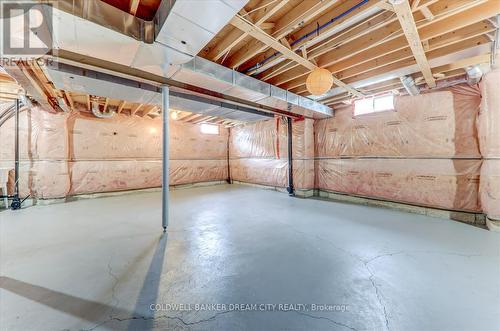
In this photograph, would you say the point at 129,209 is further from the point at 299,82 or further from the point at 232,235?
the point at 299,82

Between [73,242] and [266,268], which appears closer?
[266,268]

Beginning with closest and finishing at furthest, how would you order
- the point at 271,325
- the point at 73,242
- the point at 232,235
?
the point at 271,325
the point at 73,242
the point at 232,235

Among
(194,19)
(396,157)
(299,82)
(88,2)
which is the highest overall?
(299,82)

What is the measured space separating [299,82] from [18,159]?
6.12 meters

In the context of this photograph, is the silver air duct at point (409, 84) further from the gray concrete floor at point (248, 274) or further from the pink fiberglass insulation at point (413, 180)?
the gray concrete floor at point (248, 274)

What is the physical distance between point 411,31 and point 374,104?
8.05 ft

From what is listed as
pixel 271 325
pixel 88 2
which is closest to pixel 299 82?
pixel 88 2

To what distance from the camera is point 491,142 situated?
2.67 metres

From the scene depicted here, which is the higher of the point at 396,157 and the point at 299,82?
the point at 299,82

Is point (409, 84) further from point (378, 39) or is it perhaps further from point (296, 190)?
point (296, 190)

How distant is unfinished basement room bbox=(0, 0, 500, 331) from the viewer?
1.35 metres

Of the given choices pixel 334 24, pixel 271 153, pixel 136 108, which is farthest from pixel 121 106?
pixel 334 24

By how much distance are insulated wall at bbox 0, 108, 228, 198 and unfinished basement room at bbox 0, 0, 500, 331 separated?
44 millimetres

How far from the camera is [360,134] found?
14.4ft
